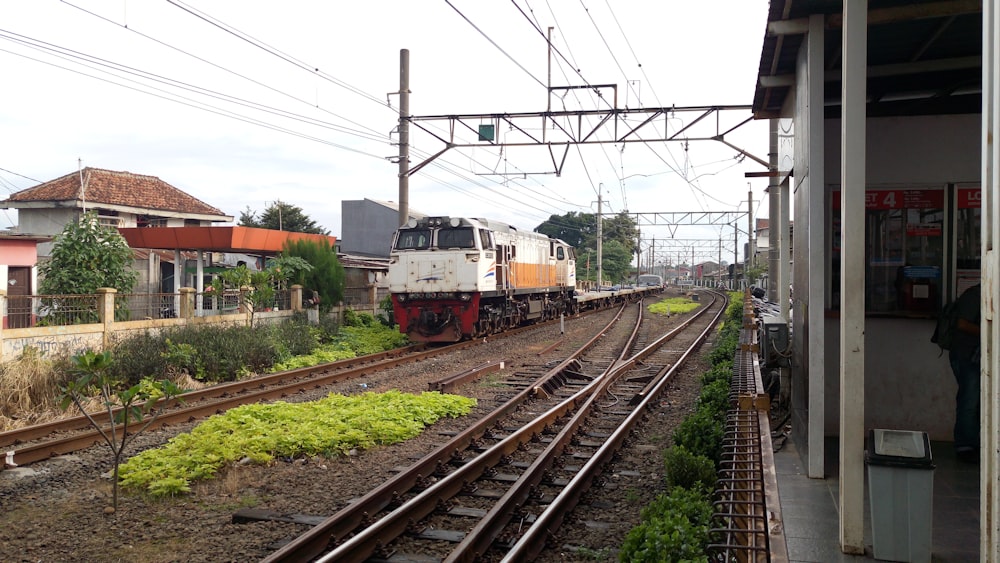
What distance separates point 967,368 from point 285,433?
6.70m

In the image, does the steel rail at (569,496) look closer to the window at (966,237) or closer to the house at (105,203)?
the window at (966,237)

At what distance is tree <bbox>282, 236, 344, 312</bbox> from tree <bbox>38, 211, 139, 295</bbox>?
4729mm

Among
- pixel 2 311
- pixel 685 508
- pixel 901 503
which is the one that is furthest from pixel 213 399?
pixel 901 503

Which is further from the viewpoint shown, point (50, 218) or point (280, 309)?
point (50, 218)

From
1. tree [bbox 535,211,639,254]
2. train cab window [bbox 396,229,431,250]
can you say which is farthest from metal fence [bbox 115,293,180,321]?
tree [bbox 535,211,639,254]

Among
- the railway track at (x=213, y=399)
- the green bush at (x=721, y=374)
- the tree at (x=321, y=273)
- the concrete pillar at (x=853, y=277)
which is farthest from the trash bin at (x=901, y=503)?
the tree at (x=321, y=273)

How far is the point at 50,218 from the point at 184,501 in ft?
107

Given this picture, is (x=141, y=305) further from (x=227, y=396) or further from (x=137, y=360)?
(x=227, y=396)

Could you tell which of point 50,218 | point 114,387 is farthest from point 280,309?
point 50,218

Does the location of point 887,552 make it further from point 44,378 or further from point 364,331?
point 364,331

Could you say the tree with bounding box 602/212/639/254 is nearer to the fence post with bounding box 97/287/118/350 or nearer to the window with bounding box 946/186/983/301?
the fence post with bounding box 97/287/118/350

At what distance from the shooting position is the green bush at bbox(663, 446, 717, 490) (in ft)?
20.9

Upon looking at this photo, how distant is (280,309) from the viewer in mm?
19828

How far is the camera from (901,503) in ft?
12.7
